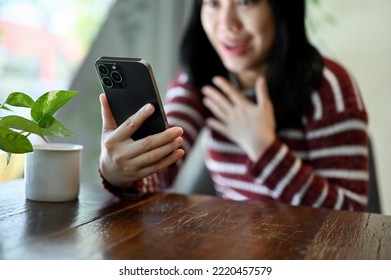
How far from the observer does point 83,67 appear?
1.63 meters

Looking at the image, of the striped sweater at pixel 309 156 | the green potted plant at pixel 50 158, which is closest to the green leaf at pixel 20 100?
the green potted plant at pixel 50 158

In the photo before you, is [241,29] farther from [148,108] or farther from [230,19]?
[148,108]

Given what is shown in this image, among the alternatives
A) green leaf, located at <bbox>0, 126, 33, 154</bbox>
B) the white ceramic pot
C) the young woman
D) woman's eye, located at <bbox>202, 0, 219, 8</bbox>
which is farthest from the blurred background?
green leaf, located at <bbox>0, 126, 33, 154</bbox>

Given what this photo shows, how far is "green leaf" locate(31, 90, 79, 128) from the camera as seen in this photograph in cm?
65

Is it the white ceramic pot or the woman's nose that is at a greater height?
the woman's nose

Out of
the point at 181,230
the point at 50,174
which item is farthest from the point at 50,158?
the point at 181,230

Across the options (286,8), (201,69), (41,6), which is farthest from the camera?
(41,6)

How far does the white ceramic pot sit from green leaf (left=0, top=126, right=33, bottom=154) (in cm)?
11

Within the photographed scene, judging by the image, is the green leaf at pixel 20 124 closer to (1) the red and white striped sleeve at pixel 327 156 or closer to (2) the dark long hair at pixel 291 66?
(1) the red and white striped sleeve at pixel 327 156

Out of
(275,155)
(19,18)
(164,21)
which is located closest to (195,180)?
(275,155)

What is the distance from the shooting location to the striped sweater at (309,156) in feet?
3.24

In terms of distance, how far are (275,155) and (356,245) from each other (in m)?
0.43

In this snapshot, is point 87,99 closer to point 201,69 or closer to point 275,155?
point 201,69

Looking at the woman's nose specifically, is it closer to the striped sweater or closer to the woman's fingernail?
the striped sweater
